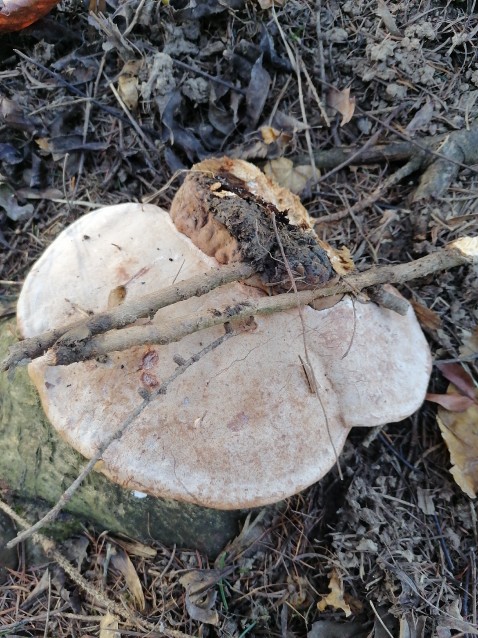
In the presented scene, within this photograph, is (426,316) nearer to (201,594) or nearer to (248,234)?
(248,234)

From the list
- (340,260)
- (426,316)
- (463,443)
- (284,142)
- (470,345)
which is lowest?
(463,443)

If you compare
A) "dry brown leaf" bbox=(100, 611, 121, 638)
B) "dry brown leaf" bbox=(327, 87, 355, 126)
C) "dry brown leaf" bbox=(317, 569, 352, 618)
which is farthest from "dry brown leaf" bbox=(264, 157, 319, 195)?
"dry brown leaf" bbox=(100, 611, 121, 638)

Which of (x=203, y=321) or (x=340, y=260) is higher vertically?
(x=203, y=321)

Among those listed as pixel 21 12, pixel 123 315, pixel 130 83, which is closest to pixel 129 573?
pixel 123 315

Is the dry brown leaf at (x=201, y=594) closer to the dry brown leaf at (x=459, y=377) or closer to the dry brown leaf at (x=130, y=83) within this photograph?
the dry brown leaf at (x=459, y=377)

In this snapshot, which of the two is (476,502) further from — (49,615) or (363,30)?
(363,30)

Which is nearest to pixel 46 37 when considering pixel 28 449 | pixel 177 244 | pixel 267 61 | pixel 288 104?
pixel 267 61

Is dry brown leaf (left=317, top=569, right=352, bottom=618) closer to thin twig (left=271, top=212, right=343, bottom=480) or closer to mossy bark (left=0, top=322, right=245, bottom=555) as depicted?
mossy bark (left=0, top=322, right=245, bottom=555)
